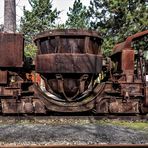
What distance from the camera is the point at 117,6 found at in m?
27.9

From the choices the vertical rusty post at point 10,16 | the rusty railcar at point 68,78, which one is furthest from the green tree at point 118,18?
the rusty railcar at point 68,78

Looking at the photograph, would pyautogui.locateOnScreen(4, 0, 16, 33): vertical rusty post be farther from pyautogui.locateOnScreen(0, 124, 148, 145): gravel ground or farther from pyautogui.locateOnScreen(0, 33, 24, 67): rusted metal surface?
pyautogui.locateOnScreen(0, 124, 148, 145): gravel ground

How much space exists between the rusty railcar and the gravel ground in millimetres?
1485

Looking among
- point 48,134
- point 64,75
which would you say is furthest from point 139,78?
point 48,134

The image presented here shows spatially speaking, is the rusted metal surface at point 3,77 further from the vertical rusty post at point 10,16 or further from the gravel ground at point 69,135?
the vertical rusty post at point 10,16

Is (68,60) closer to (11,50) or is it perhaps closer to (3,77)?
(11,50)

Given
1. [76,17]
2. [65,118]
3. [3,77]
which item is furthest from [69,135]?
[76,17]

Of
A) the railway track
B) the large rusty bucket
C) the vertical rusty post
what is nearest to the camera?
the railway track

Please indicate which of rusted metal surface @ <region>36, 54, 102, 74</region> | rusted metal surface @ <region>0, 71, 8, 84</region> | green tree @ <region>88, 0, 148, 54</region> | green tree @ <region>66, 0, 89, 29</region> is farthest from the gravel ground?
green tree @ <region>66, 0, 89, 29</region>

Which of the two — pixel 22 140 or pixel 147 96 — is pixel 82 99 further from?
pixel 22 140

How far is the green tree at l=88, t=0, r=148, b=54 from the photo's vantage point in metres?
26.9

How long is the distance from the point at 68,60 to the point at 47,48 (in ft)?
2.58

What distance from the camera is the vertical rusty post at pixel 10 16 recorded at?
47.4 ft

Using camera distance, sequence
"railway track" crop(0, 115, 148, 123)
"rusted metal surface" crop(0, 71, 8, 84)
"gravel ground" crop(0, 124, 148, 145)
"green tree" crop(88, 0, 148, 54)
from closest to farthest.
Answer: "gravel ground" crop(0, 124, 148, 145) < "railway track" crop(0, 115, 148, 123) < "rusted metal surface" crop(0, 71, 8, 84) < "green tree" crop(88, 0, 148, 54)
